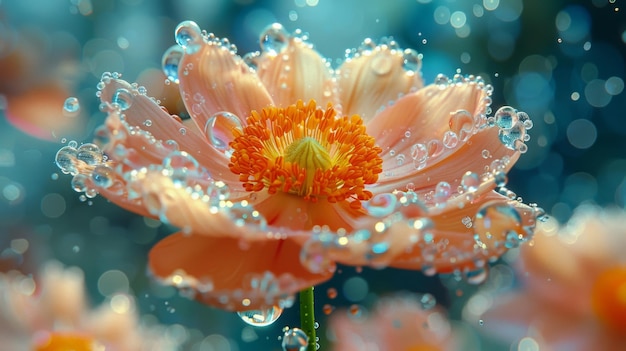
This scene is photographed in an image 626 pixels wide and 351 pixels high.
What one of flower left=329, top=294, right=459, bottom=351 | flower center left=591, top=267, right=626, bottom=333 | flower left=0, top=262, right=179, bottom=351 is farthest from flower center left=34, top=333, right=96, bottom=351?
flower center left=591, top=267, right=626, bottom=333

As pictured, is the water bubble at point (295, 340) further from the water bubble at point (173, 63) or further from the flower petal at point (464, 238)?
the water bubble at point (173, 63)

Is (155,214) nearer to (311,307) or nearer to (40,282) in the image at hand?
(311,307)

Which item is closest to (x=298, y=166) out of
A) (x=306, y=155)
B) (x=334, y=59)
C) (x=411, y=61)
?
(x=306, y=155)

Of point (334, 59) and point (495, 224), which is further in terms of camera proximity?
point (334, 59)

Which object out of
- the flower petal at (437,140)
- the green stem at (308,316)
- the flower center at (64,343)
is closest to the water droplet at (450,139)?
the flower petal at (437,140)

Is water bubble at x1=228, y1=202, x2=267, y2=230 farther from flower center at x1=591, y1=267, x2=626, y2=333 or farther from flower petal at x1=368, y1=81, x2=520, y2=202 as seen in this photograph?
flower center at x1=591, y1=267, x2=626, y2=333

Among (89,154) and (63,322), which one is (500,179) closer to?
(89,154)

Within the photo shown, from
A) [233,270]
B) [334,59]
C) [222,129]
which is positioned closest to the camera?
[233,270]
